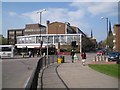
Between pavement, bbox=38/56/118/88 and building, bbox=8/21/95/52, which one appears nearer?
pavement, bbox=38/56/118/88

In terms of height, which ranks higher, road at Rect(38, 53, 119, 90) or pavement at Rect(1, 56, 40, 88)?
road at Rect(38, 53, 119, 90)

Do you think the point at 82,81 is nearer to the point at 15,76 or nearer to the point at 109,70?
the point at 15,76

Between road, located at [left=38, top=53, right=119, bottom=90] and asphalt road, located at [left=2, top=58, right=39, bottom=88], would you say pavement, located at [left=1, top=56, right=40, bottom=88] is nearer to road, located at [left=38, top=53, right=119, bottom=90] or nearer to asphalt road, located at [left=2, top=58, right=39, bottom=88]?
asphalt road, located at [left=2, top=58, right=39, bottom=88]

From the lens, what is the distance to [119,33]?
122438mm

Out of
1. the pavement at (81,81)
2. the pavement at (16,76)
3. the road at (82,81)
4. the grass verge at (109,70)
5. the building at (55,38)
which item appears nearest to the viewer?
the road at (82,81)

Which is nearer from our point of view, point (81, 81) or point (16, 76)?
point (81, 81)

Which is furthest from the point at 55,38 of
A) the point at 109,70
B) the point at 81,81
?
the point at 81,81

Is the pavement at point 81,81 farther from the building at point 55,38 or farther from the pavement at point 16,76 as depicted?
the building at point 55,38

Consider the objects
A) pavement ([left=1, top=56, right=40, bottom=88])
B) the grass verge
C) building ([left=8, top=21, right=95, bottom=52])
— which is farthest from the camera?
building ([left=8, top=21, right=95, bottom=52])

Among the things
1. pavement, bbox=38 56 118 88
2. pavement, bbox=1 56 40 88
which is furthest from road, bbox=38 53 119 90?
pavement, bbox=1 56 40 88

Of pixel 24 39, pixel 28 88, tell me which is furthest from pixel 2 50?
pixel 24 39

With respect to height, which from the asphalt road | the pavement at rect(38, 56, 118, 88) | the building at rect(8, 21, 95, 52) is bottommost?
Result: the asphalt road

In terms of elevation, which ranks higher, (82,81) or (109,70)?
(82,81)

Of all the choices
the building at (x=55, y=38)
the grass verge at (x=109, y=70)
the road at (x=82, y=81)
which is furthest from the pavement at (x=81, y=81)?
the building at (x=55, y=38)
